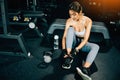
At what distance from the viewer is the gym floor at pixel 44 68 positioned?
11.0ft

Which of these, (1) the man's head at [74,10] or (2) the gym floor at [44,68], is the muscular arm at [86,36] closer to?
(1) the man's head at [74,10]

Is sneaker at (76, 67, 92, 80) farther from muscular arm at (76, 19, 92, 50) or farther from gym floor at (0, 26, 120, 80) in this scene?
muscular arm at (76, 19, 92, 50)

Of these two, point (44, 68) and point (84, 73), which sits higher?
point (84, 73)

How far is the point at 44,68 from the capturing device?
12.0 feet

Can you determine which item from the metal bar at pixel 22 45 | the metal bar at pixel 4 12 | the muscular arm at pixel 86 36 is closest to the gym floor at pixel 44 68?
the metal bar at pixel 22 45

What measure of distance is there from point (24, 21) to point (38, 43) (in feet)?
2.72

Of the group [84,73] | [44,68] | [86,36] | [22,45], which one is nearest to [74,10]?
[86,36]

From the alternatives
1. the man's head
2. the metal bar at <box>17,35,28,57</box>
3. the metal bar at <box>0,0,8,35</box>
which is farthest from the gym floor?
the man's head

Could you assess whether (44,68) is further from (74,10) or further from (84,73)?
(74,10)

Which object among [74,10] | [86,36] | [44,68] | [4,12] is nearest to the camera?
[74,10]

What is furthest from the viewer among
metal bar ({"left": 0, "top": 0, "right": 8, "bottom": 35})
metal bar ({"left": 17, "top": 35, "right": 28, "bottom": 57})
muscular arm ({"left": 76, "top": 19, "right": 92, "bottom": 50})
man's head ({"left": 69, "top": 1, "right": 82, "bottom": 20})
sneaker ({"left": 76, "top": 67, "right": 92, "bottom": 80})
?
metal bar ({"left": 17, "top": 35, "right": 28, "bottom": 57})

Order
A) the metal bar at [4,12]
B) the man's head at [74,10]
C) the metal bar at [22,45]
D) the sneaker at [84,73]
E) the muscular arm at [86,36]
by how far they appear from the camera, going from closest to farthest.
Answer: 1. the sneaker at [84,73]
2. the man's head at [74,10]
3. the muscular arm at [86,36]
4. the metal bar at [4,12]
5. the metal bar at [22,45]

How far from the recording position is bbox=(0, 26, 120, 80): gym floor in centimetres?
337

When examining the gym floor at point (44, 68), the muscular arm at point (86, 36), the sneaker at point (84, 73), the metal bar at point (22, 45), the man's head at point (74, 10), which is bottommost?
the gym floor at point (44, 68)
